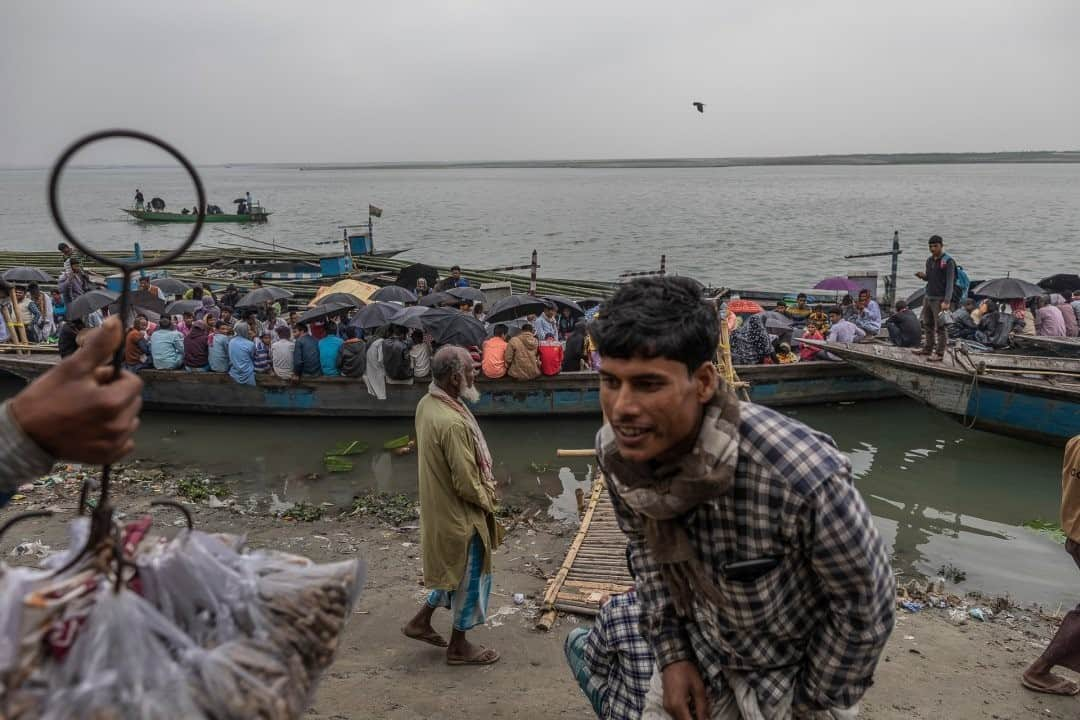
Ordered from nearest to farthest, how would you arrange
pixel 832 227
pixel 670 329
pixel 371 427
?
pixel 670 329, pixel 371 427, pixel 832 227

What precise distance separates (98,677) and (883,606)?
5.21 feet

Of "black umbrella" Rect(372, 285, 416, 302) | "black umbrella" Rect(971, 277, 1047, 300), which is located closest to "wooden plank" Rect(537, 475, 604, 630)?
"black umbrella" Rect(372, 285, 416, 302)

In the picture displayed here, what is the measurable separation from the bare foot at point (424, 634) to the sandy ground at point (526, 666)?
0.06 meters

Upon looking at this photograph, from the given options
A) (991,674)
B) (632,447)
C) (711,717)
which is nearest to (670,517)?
(632,447)

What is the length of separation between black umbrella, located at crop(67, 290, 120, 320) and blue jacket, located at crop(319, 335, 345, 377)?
3670 mm

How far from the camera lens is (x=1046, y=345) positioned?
1272cm

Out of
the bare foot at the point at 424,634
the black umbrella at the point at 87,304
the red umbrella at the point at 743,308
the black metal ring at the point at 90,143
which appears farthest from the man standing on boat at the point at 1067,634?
the black umbrella at the point at 87,304

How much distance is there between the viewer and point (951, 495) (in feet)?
30.9

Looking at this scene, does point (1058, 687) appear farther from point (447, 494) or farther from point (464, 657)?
point (447, 494)

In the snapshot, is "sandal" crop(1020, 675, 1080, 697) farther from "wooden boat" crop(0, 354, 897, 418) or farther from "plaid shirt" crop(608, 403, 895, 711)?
"wooden boat" crop(0, 354, 897, 418)

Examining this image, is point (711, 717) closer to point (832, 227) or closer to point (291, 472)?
point (291, 472)

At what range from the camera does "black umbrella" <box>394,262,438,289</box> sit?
60.9ft

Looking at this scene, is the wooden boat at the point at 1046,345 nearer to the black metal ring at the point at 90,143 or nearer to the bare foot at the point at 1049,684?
the bare foot at the point at 1049,684

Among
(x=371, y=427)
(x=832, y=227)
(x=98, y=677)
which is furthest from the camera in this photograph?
(x=832, y=227)
